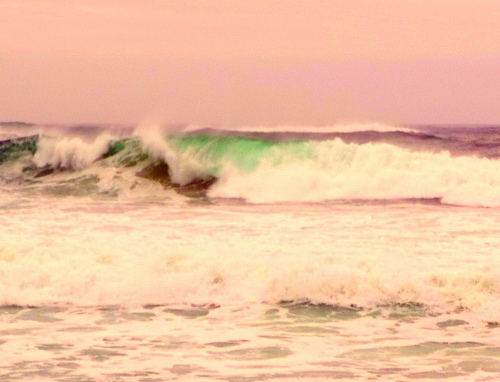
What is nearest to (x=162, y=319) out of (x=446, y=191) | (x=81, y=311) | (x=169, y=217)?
(x=81, y=311)

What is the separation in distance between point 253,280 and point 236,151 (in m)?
12.3

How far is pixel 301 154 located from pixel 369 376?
15.1m

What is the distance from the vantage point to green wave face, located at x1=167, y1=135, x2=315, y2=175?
20984mm

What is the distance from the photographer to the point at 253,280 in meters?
9.45

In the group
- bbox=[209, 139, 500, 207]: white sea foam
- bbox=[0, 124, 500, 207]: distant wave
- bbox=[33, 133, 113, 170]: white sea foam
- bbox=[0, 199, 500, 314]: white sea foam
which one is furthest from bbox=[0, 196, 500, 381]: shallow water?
bbox=[33, 133, 113, 170]: white sea foam

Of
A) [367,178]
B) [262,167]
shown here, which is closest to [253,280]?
[367,178]

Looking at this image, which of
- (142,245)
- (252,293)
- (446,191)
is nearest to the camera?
(252,293)

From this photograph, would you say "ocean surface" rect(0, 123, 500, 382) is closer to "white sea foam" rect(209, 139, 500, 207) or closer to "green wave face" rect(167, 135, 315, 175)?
"white sea foam" rect(209, 139, 500, 207)

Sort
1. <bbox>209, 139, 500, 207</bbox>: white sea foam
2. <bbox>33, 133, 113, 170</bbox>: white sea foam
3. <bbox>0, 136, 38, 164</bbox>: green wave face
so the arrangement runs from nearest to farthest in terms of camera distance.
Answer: <bbox>209, 139, 500, 207</bbox>: white sea foam
<bbox>33, 133, 113, 170</bbox>: white sea foam
<bbox>0, 136, 38, 164</bbox>: green wave face

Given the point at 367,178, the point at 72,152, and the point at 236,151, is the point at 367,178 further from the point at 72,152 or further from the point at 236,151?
the point at 72,152

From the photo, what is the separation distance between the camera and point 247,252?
34.6 ft

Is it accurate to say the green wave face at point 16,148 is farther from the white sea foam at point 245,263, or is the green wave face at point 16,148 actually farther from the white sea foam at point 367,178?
the white sea foam at point 245,263

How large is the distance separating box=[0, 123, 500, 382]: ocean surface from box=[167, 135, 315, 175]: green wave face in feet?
5.83

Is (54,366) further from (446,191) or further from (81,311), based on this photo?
(446,191)
